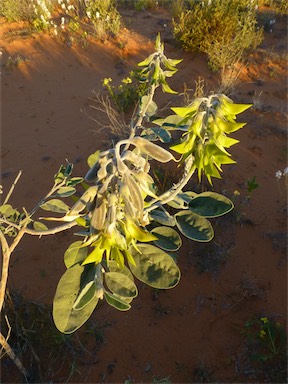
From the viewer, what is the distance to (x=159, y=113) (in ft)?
13.8

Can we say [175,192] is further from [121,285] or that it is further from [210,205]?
[121,285]

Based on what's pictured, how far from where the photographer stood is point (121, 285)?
1.16 metres

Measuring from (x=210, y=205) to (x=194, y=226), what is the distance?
0.11m

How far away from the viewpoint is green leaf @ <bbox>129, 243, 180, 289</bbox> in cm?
116

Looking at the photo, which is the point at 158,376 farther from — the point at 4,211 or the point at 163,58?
the point at 163,58

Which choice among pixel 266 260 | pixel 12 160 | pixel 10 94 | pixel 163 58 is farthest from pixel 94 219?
pixel 10 94

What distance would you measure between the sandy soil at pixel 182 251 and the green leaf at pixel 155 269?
122 cm

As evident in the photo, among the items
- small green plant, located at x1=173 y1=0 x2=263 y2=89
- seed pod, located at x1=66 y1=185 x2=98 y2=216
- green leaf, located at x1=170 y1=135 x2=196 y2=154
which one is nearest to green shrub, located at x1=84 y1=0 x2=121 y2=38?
small green plant, located at x1=173 y1=0 x2=263 y2=89

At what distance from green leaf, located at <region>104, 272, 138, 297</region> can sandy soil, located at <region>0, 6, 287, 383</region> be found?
1.20 meters

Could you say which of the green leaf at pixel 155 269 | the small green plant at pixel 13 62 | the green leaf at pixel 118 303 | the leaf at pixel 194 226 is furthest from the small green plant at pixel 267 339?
the small green plant at pixel 13 62

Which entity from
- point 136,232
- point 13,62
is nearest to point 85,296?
point 136,232

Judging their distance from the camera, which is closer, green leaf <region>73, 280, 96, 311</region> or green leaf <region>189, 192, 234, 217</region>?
green leaf <region>73, 280, 96, 311</region>

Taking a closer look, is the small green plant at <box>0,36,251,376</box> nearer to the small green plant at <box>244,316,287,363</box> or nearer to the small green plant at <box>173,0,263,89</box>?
the small green plant at <box>244,316,287,363</box>

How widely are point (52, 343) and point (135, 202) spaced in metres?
1.63
